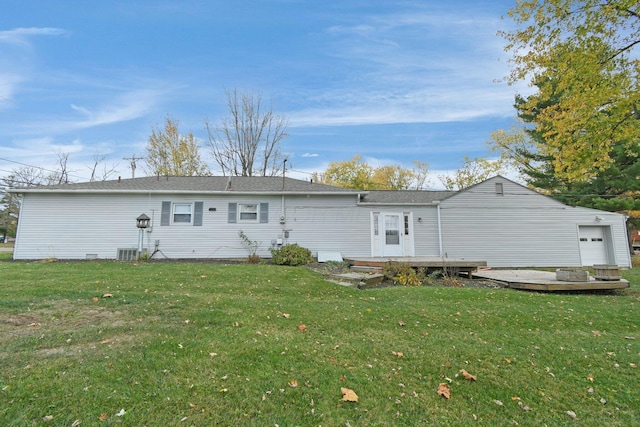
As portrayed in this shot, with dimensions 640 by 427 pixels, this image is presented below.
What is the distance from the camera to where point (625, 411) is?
2.51 meters

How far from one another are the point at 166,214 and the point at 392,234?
960 cm

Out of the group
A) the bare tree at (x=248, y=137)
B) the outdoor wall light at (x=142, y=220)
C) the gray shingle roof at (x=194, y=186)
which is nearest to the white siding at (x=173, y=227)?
the gray shingle roof at (x=194, y=186)

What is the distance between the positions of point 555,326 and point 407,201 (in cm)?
938

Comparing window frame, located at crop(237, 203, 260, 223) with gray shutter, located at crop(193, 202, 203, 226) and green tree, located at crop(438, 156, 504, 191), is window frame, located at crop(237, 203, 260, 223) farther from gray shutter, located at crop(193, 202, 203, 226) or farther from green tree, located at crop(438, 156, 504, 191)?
green tree, located at crop(438, 156, 504, 191)

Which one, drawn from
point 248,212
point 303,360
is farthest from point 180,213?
point 303,360

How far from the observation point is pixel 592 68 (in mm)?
8391

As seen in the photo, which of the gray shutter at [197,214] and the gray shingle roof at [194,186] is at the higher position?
the gray shingle roof at [194,186]

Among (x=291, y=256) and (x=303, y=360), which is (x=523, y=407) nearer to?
(x=303, y=360)

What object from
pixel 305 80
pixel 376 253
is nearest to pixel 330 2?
pixel 305 80

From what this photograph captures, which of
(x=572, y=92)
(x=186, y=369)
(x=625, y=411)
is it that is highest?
(x=572, y=92)

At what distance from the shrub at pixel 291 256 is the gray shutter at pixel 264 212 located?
1.72 meters

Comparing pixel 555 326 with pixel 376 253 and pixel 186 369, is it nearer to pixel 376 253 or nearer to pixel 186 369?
pixel 186 369

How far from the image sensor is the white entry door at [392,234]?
1328 centimetres

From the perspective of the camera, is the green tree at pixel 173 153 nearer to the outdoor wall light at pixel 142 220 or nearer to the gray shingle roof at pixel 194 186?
the gray shingle roof at pixel 194 186
